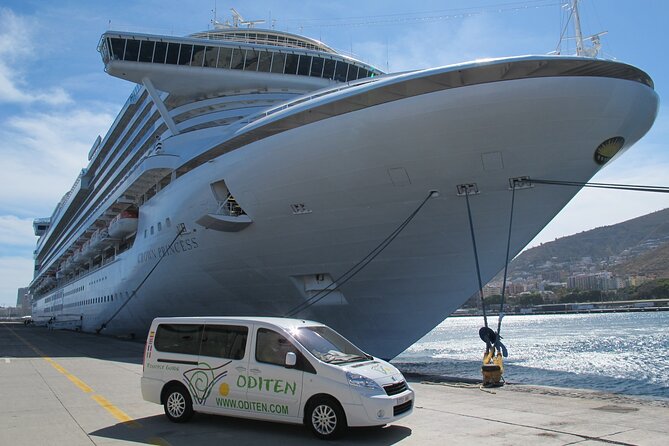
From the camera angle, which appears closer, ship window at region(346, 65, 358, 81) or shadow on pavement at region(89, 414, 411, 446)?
shadow on pavement at region(89, 414, 411, 446)

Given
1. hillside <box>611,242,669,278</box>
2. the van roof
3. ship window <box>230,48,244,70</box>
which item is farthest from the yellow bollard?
hillside <box>611,242,669,278</box>

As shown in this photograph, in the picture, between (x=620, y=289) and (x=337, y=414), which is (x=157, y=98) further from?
(x=620, y=289)

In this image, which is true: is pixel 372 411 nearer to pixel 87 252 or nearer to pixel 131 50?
pixel 131 50

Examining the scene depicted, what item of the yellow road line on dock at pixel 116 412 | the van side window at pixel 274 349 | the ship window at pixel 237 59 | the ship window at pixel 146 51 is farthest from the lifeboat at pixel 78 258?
the van side window at pixel 274 349

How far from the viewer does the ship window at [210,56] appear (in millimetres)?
21766

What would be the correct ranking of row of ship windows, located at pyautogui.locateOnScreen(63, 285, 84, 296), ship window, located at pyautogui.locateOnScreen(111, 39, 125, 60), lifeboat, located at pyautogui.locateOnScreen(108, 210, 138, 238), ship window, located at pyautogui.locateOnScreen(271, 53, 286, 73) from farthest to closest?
row of ship windows, located at pyautogui.locateOnScreen(63, 285, 84, 296)
lifeboat, located at pyautogui.locateOnScreen(108, 210, 138, 238)
ship window, located at pyautogui.locateOnScreen(271, 53, 286, 73)
ship window, located at pyautogui.locateOnScreen(111, 39, 125, 60)

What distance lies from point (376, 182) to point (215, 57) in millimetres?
12148

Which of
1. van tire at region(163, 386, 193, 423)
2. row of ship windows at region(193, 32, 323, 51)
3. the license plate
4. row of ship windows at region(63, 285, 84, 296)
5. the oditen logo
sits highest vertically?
row of ship windows at region(193, 32, 323, 51)

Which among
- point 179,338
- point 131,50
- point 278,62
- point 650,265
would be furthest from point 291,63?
point 650,265

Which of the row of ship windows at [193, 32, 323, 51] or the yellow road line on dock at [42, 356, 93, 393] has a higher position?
the row of ship windows at [193, 32, 323, 51]

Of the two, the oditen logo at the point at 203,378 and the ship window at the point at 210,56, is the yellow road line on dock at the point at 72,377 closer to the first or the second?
the oditen logo at the point at 203,378

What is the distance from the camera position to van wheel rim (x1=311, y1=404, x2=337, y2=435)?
587 centimetres

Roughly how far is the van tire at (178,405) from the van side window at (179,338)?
1.60 ft

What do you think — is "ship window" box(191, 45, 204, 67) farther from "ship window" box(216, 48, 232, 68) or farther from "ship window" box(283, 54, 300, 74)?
"ship window" box(283, 54, 300, 74)
